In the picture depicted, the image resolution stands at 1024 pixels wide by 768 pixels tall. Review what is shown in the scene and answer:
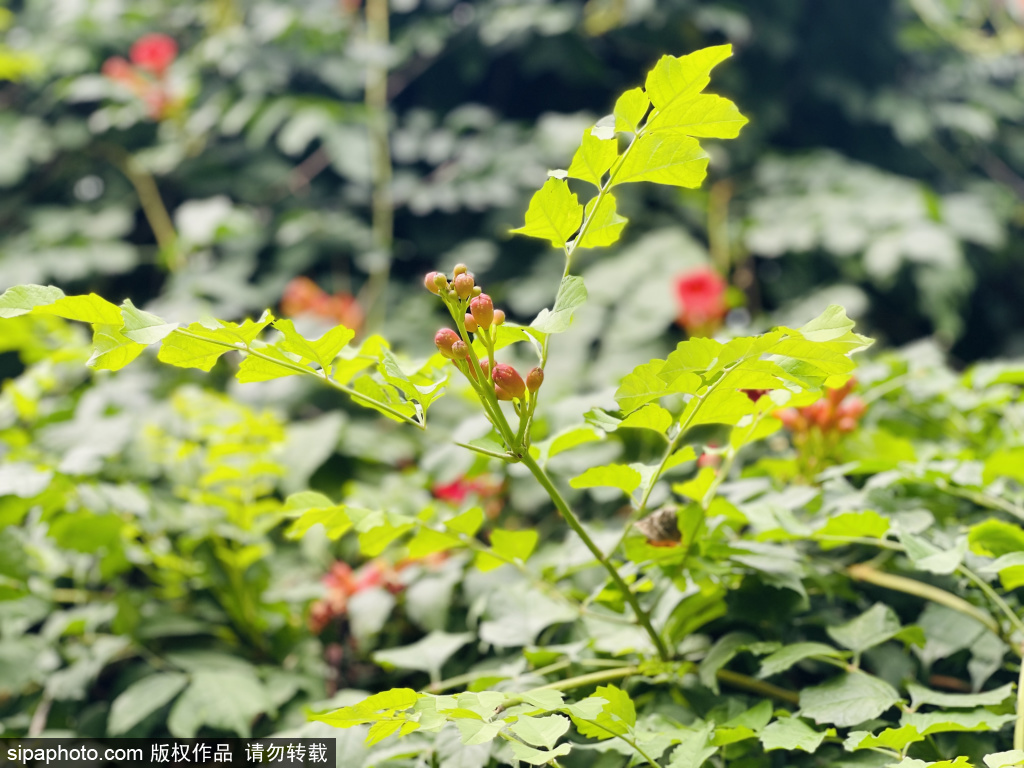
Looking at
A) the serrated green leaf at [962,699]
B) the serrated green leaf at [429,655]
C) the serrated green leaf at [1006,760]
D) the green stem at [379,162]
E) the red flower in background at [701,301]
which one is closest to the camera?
the serrated green leaf at [1006,760]

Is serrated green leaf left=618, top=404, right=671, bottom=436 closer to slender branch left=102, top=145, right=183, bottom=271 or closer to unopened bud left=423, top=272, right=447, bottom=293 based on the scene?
unopened bud left=423, top=272, right=447, bottom=293

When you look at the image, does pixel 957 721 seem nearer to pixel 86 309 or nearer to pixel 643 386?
pixel 643 386

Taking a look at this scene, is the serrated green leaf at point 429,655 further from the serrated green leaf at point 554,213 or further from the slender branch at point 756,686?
the serrated green leaf at point 554,213

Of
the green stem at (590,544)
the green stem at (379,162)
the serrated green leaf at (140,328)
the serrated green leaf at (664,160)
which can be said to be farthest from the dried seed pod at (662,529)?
the green stem at (379,162)

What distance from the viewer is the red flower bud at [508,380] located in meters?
0.44

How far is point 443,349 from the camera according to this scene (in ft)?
1.53

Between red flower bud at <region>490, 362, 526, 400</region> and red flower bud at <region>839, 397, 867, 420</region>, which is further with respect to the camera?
red flower bud at <region>839, 397, 867, 420</region>

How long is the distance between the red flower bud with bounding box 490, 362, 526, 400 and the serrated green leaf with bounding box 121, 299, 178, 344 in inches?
7.3

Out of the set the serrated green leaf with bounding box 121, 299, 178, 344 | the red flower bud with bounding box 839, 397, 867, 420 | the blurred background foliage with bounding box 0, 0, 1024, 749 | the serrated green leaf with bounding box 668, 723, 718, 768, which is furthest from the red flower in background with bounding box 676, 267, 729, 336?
the serrated green leaf with bounding box 121, 299, 178, 344

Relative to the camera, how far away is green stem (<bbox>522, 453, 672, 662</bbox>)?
1.53 feet

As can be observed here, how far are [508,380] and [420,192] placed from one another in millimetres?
1536

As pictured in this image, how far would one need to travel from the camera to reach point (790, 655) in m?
0.51

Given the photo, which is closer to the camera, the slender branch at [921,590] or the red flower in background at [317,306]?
the slender branch at [921,590]

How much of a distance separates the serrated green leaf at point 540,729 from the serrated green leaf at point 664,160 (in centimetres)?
32
